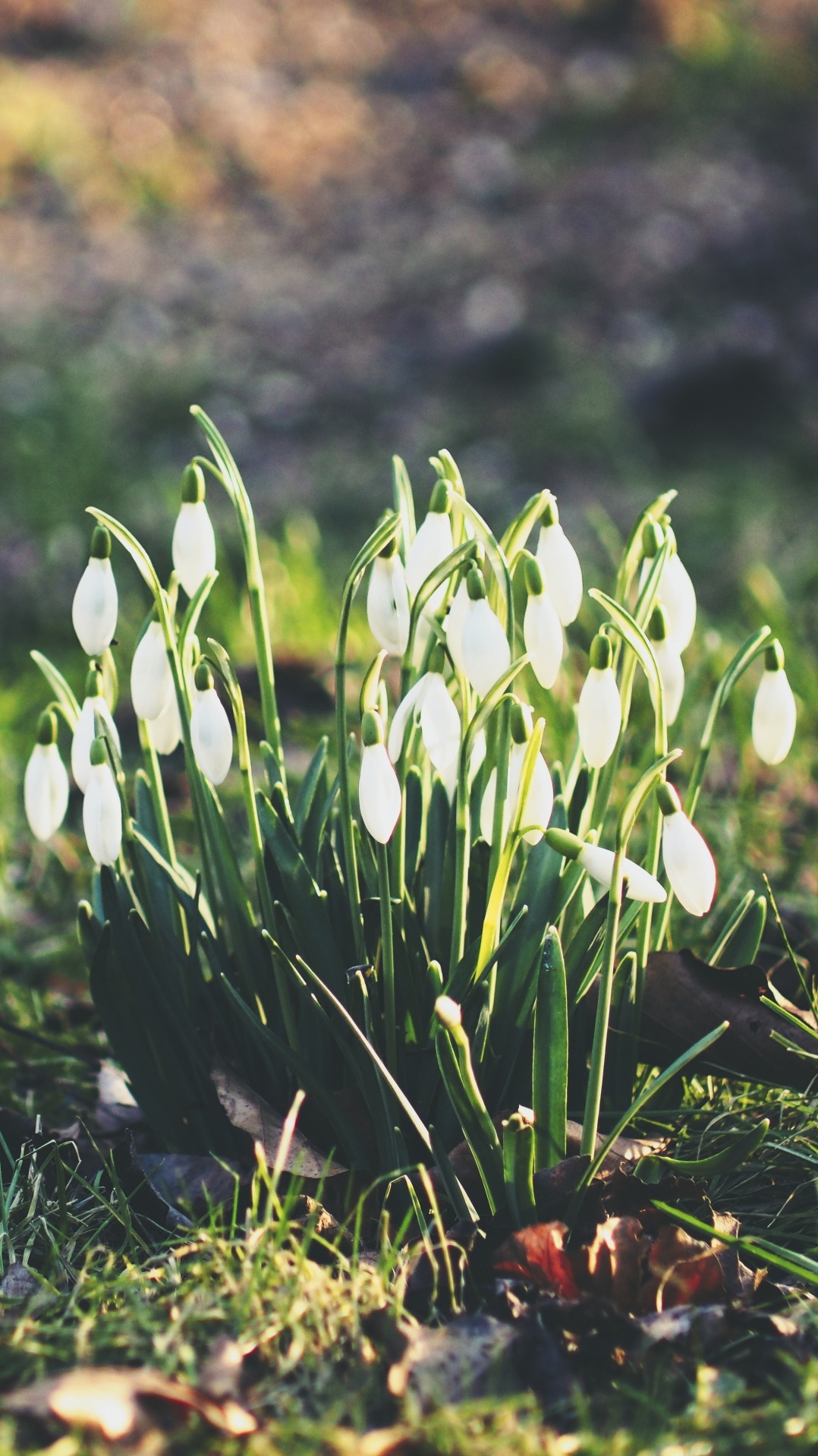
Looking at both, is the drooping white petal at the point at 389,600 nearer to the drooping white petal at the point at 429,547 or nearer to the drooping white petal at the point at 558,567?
the drooping white petal at the point at 429,547

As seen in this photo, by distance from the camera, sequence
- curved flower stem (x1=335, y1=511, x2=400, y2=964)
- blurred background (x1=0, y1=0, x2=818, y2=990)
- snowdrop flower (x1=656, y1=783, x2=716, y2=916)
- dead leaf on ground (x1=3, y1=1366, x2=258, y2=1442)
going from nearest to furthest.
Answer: dead leaf on ground (x1=3, y1=1366, x2=258, y2=1442), snowdrop flower (x1=656, y1=783, x2=716, y2=916), curved flower stem (x1=335, y1=511, x2=400, y2=964), blurred background (x1=0, y1=0, x2=818, y2=990)

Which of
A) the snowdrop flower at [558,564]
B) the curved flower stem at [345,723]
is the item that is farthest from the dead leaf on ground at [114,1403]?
the snowdrop flower at [558,564]

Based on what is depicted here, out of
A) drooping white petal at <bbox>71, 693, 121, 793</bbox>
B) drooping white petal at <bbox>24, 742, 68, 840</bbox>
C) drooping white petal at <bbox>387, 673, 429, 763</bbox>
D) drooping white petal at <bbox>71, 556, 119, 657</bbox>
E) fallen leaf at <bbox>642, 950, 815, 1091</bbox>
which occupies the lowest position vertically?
fallen leaf at <bbox>642, 950, 815, 1091</bbox>

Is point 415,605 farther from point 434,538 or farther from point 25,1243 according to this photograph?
point 25,1243

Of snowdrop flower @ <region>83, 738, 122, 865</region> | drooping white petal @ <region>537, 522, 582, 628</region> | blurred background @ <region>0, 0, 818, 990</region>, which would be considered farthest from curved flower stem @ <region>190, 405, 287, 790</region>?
blurred background @ <region>0, 0, 818, 990</region>

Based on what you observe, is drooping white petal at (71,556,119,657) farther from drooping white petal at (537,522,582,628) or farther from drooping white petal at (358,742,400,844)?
drooping white petal at (537,522,582,628)

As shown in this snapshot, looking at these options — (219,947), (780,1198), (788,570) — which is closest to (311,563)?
(788,570)
